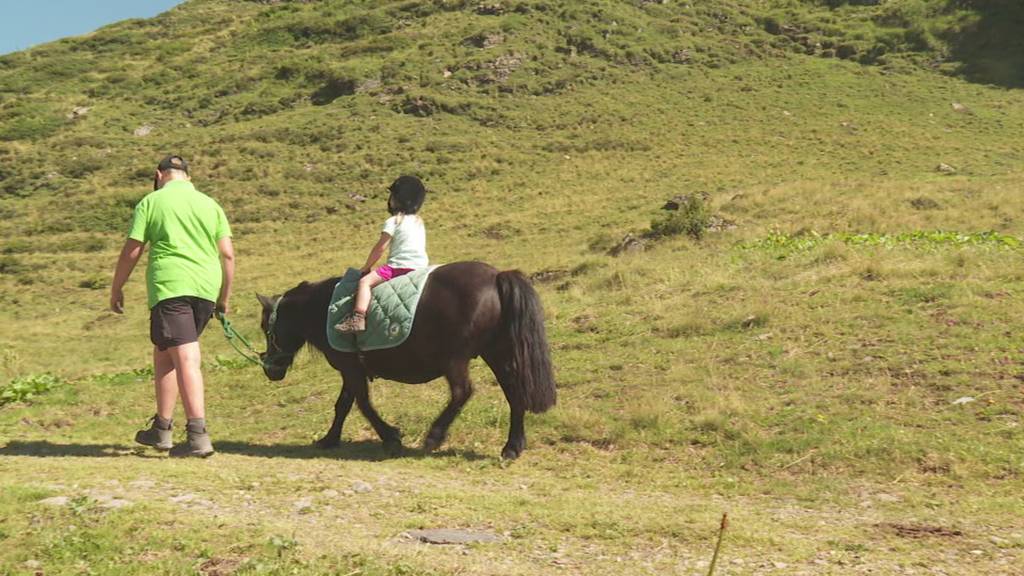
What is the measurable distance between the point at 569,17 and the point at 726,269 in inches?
1592

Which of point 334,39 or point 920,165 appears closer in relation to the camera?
point 920,165

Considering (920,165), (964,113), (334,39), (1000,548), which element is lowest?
(1000,548)

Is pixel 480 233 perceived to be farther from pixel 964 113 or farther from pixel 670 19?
pixel 670 19

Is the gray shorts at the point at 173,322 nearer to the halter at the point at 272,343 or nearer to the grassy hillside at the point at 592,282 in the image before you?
the grassy hillside at the point at 592,282

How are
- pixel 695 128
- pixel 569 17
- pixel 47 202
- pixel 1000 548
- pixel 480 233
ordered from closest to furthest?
pixel 1000 548
pixel 480 233
pixel 47 202
pixel 695 128
pixel 569 17

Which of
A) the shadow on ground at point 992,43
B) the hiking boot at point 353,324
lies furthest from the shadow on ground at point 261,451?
the shadow on ground at point 992,43

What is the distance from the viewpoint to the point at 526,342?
723 centimetres

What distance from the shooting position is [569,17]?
167 ft

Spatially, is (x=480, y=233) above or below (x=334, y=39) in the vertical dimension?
below

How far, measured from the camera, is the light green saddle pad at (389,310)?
738 centimetres

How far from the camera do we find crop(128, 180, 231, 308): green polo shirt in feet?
22.2

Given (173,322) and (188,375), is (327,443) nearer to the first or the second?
(188,375)

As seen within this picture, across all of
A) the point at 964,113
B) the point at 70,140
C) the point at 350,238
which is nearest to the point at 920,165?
the point at 964,113

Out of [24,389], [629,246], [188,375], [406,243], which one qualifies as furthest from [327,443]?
[629,246]
